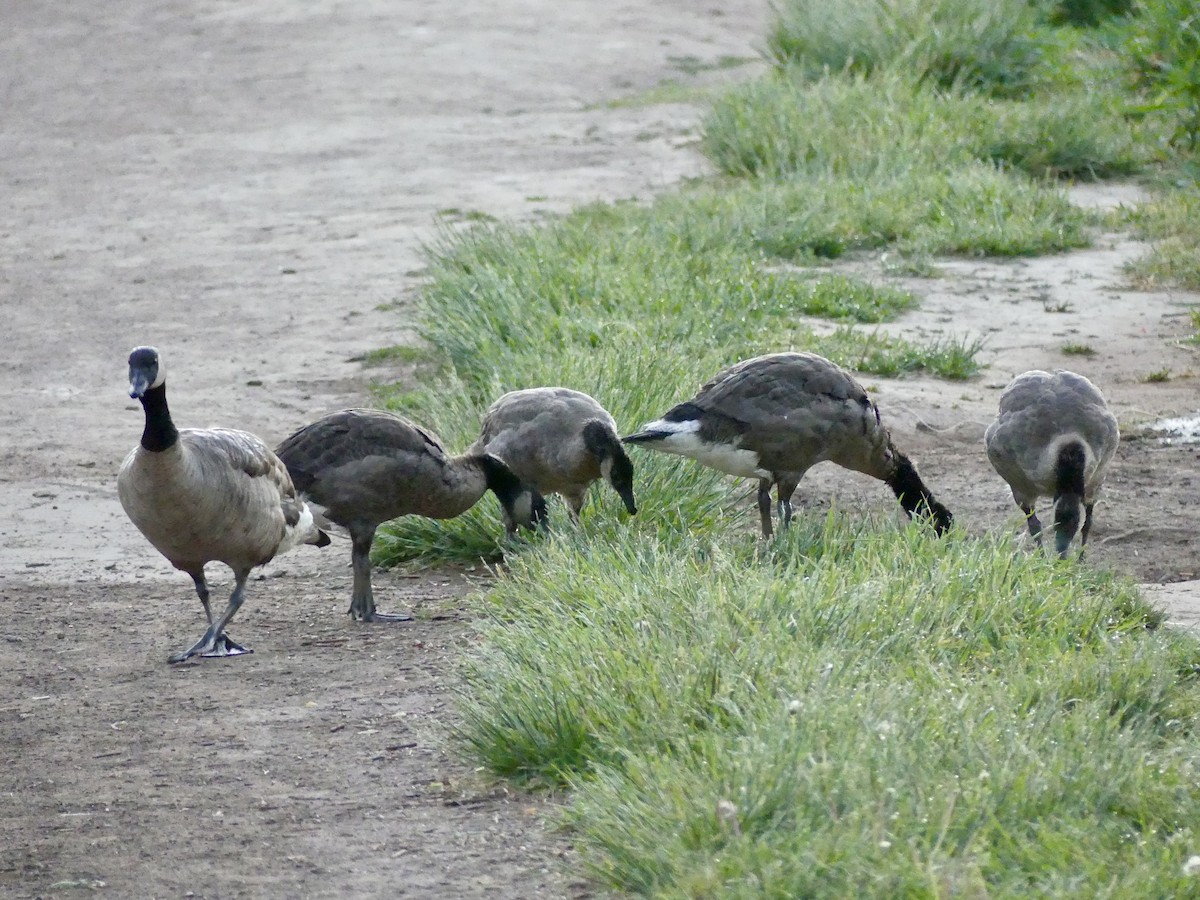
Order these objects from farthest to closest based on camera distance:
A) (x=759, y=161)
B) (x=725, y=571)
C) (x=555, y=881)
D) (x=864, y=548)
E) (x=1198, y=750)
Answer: (x=759, y=161) < (x=864, y=548) < (x=725, y=571) < (x=1198, y=750) < (x=555, y=881)

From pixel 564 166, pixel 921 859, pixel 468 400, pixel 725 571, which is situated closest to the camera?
pixel 921 859

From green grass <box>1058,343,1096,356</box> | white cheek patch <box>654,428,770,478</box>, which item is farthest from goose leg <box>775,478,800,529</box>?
green grass <box>1058,343,1096,356</box>

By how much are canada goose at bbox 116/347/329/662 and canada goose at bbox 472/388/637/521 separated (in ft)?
3.64

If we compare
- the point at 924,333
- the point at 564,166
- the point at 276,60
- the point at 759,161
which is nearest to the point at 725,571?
the point at 924,333

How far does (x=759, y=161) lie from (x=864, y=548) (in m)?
8.39

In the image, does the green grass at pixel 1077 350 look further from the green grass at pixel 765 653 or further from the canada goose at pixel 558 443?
the canada goose at pixel 558 443

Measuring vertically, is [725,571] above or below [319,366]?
above

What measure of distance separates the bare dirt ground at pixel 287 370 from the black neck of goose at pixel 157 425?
85 centimetres

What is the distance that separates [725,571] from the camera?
5570 millimetres

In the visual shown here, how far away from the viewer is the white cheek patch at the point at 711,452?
6.87 metres

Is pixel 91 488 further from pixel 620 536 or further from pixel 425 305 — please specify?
pixel 620 536

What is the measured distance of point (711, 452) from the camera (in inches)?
272

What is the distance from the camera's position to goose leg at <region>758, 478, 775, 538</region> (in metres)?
7.12

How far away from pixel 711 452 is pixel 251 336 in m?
5.06
